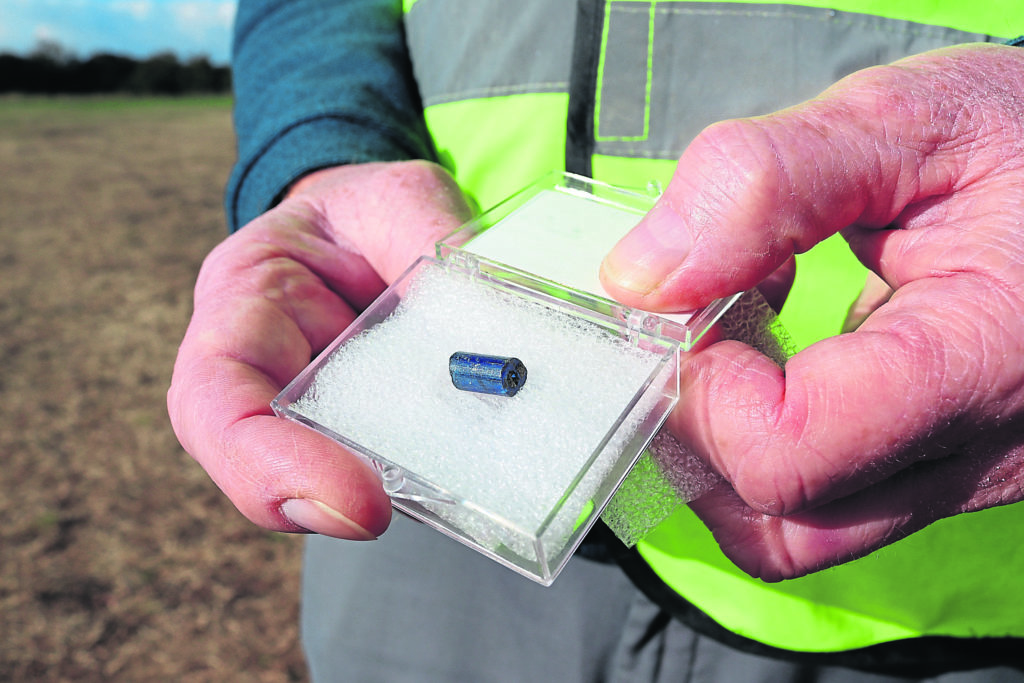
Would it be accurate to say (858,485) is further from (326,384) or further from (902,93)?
(326,384)

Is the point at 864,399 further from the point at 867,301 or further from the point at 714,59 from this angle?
the point at 714,59

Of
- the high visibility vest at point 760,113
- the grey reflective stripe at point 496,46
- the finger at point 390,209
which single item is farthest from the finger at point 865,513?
the grey reflective stripe at point 496,46

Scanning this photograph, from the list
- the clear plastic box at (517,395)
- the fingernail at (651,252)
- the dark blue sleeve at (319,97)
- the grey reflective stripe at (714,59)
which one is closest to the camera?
the clear plastic box at (517,395)

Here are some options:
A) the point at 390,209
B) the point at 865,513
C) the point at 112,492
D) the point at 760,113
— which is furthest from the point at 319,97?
the point at 112,492

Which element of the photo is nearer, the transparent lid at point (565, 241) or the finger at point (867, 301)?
the transparent lid at point (565, 241)

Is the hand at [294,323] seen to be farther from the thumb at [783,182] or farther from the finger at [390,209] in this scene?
the thumb at [783,182]

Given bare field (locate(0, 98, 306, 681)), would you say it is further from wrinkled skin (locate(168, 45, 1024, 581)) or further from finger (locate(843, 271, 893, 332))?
finger (locate(843, 271, 893, 332))

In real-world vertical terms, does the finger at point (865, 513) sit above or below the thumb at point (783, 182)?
below

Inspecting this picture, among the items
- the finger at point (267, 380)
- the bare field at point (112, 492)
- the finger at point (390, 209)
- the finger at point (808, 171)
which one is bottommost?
the bare field at point (112, 492)

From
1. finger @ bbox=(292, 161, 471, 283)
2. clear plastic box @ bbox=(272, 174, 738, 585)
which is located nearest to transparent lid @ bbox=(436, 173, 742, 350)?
clear plastic box @ bbox=(272, 174, 738, 585)
